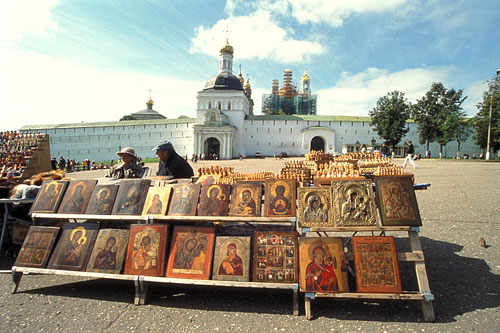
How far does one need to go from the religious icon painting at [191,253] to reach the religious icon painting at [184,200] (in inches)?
8.7

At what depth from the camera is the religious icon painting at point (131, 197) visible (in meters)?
3.85

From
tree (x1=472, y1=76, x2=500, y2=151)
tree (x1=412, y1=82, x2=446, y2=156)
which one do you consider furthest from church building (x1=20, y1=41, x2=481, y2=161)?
tree (x1=472, y1=76, x2=500, y2=151)

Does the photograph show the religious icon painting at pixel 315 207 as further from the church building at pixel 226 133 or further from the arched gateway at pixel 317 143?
the arched gateway at pixel 317 143

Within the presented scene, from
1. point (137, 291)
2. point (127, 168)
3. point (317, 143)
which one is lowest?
point (137, 291)

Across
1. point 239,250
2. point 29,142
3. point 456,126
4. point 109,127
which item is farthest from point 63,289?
point 109,127

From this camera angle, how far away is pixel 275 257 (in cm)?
337

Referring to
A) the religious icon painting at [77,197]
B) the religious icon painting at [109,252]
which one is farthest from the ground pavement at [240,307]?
the religious icon painting at [77,197]

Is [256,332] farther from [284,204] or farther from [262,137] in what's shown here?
[262,137]

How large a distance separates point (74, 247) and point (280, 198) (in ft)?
9.87

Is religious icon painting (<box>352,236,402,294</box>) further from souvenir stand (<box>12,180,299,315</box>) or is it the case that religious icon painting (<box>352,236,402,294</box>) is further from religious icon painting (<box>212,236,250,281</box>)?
religious icon painting (<box>212,236,250,281</box>)

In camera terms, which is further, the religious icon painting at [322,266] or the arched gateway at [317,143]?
the arched gateway at [317,143]

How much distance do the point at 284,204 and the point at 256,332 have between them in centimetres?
152

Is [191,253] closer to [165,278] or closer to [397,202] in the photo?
[165,278]

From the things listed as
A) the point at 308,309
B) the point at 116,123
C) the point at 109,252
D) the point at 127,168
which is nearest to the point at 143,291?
the point at 109,252
